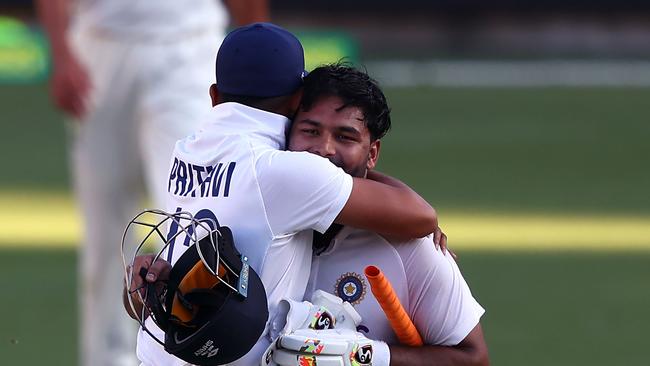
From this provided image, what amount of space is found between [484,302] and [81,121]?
2.63 m

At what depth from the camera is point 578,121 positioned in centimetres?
1398

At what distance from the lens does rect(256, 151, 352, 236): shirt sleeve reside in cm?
345

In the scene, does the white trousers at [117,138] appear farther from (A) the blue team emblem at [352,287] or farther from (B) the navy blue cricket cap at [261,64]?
(A) the blue team emblem at [352,287]

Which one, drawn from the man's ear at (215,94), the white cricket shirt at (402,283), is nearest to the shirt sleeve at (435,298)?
the white cricket shirt at (402,283)

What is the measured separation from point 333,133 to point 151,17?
2.70m

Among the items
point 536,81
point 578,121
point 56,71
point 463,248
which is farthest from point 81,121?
point 536,81

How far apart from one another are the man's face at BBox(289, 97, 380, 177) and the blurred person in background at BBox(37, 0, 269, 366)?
238cm

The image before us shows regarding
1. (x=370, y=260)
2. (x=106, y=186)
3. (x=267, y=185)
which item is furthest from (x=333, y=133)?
(x=106, y=186)

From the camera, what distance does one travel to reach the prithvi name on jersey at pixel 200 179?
3.53 m

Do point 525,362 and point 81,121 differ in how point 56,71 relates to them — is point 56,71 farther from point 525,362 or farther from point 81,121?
point 525,362

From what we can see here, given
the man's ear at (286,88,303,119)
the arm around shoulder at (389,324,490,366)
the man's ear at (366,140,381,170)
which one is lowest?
the arm around shoulder at (389,324,490,366)

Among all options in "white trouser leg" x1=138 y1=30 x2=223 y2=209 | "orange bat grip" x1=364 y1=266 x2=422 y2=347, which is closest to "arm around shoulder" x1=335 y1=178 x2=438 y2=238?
"orange bat grip" x1=364 y1=266 x2=422 y2=347

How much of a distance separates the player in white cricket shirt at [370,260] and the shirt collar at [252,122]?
4 centimetres

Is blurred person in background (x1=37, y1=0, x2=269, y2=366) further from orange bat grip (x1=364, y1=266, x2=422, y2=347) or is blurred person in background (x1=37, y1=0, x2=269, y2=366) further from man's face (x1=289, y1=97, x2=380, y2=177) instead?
orange bat grip (x1=364, y1=266, x2=422, y2=347)
